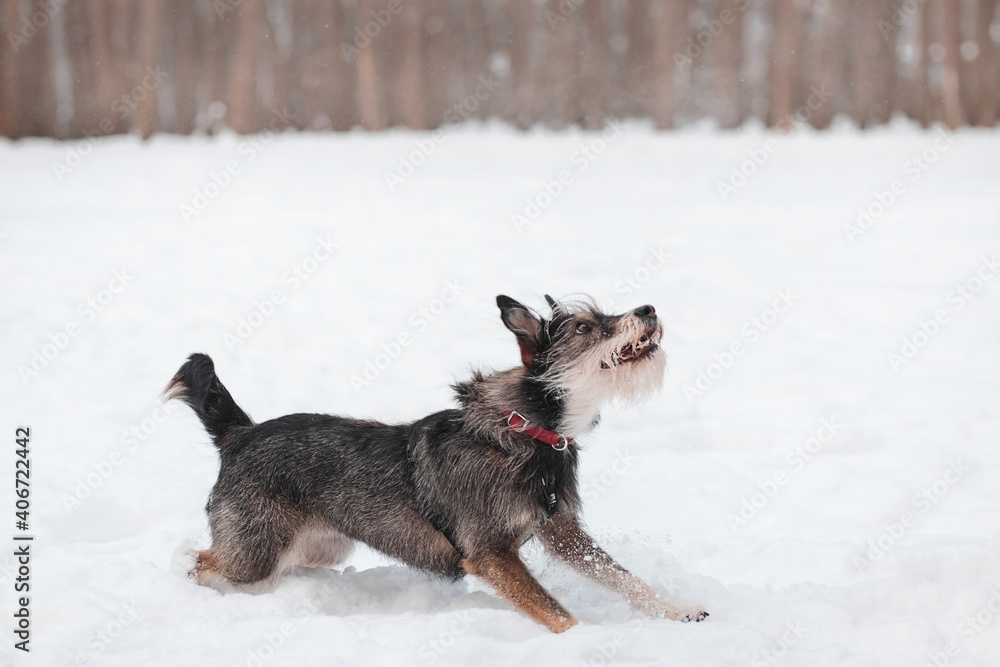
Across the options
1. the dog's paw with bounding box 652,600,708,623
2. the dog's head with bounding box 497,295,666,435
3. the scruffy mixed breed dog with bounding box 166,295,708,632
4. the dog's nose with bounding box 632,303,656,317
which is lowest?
the dog's paw with bounding box 652,600,708,623

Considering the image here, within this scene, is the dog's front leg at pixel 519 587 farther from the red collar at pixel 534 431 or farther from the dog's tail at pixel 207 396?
the dog's tail at pixel 207 396

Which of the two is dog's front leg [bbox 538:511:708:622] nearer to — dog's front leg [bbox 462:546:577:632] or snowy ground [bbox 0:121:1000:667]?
snowy ground [bbox 0:121:1000:667]

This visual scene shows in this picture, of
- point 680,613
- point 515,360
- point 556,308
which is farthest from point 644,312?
point 515,360

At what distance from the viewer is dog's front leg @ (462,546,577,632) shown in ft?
11.6

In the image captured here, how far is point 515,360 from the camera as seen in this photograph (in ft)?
26.8

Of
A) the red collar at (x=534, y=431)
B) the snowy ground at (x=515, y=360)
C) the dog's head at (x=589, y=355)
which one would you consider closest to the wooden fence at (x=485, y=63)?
the snowy ground at (x=515, y=360)

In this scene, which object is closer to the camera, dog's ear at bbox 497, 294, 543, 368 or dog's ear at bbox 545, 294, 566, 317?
dog's ear at bbox 497, 294, 543, 368

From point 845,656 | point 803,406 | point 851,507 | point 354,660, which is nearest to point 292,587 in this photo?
point 354,660

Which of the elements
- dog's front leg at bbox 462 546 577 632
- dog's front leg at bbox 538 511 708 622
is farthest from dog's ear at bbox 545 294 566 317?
dog's front leg at bbox 462 546 577 632

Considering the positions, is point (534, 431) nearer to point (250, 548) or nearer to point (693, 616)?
point (693, 616)

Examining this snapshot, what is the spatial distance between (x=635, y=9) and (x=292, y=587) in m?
11.2

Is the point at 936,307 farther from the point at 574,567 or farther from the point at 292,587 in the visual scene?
the point at 292,587

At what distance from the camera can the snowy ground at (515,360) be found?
3.54 metres

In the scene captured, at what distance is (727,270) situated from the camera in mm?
8664
